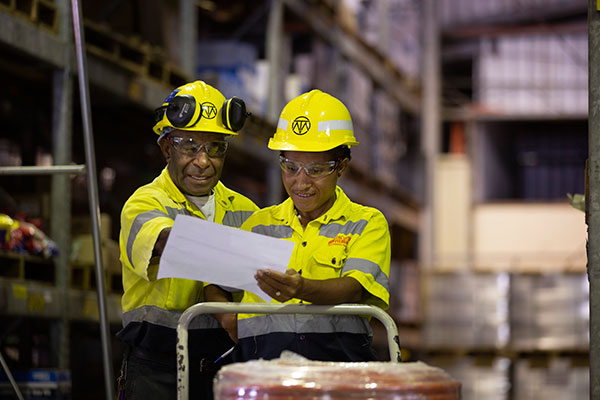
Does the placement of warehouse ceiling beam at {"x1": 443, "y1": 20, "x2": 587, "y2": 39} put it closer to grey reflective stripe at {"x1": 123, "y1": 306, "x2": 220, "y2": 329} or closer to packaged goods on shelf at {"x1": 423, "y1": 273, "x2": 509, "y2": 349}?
packaged goods on shelf at {"x1": 423, "y1": 273, "x2": 509, "y2": 349}

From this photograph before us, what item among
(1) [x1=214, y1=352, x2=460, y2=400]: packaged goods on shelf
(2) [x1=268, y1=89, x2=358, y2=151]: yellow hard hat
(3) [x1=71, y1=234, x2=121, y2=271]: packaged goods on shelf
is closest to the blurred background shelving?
(3) [x1=71, y1=234, x2=121, y2=271]: packaged goods on shelf

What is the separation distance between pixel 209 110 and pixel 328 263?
2.62 ft

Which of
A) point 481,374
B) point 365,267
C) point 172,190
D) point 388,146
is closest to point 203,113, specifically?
point 172,190

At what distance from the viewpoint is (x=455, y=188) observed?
73.5ft

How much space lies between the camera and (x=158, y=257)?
3424 mm

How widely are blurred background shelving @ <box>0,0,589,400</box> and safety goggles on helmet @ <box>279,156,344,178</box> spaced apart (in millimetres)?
4189

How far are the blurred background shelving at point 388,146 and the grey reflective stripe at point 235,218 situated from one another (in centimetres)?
372

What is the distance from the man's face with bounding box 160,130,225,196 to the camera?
3.71 meters

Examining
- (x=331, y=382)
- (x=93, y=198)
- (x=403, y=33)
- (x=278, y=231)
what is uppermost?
(x=403, y=33)

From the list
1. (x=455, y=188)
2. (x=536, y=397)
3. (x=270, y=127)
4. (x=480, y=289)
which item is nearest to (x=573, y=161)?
(x=455, y=188)

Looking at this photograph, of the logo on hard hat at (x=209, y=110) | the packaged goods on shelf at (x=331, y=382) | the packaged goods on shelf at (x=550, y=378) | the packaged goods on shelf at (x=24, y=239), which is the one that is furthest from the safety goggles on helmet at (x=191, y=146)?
the packaged goods on shelf at (x=550, y=378)

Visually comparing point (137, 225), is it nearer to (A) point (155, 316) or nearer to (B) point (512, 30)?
(A) point (155, 316)

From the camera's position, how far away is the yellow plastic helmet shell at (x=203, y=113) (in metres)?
3.72

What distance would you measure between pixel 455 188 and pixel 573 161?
11.8 ft
